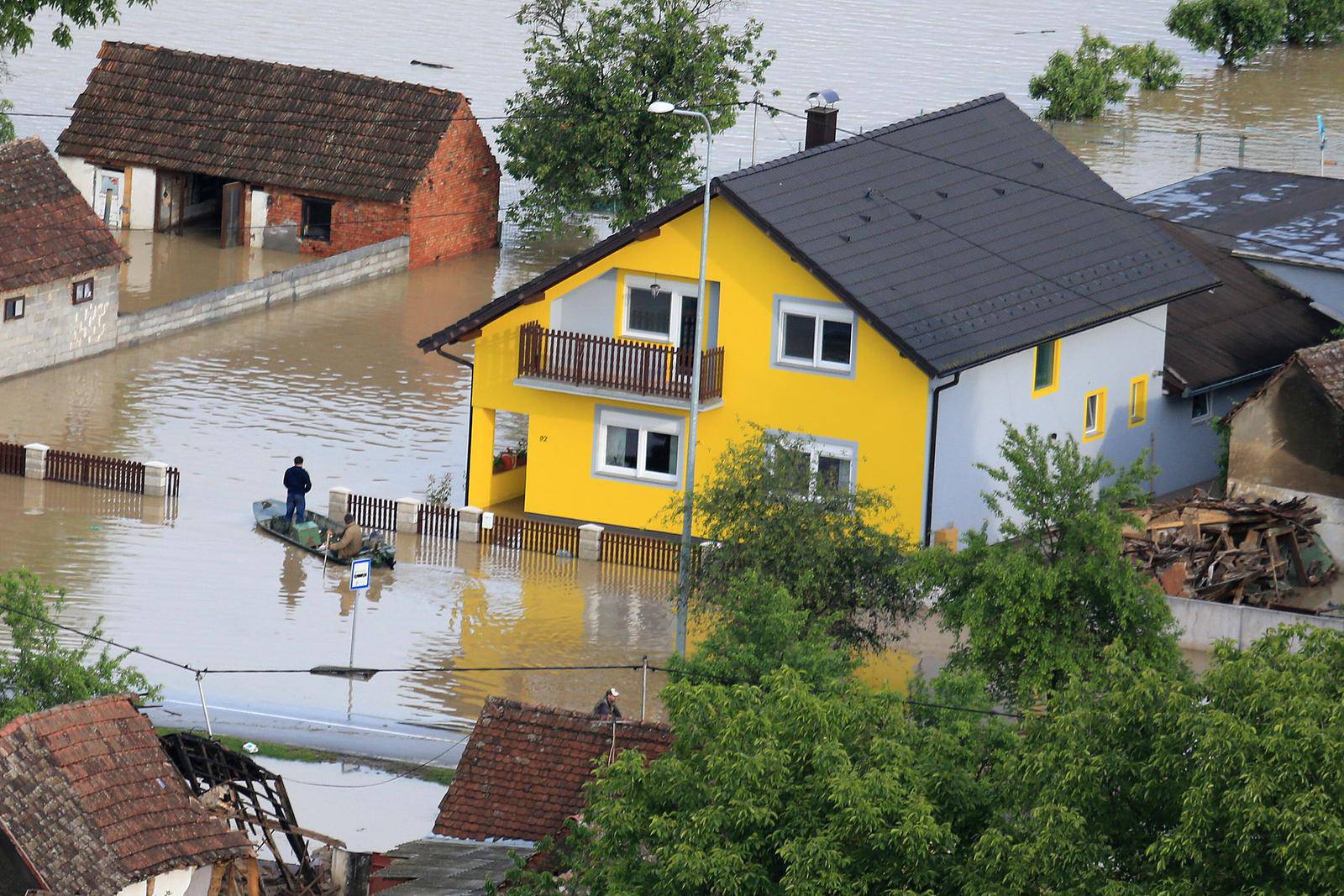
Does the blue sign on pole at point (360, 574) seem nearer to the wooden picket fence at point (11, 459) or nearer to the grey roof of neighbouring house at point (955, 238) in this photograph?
the grey roof of neighbouring house at point (955, 238)

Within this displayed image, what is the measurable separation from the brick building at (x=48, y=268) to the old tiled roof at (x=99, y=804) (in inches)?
987

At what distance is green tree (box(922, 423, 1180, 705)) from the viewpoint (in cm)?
3183

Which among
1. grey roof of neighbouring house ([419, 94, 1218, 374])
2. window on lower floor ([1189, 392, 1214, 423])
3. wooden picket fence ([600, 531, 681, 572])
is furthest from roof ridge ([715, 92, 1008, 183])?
window on lower floor ([1189, 392, 1214, 423])

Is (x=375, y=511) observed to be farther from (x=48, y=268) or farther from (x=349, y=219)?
(x=349, y=219)

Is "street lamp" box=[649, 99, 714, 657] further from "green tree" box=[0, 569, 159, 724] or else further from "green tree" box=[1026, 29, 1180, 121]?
"green tree" box=[1026, 29, 1180, 121]

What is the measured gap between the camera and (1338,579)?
4244 centimetres

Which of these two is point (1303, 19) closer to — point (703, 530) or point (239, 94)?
point (239, 94)

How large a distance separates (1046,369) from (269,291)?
68.8 ft

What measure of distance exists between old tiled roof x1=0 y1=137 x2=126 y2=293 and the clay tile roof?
2454 cm

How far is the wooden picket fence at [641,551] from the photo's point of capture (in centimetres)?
4228

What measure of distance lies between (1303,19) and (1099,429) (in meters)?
55.0

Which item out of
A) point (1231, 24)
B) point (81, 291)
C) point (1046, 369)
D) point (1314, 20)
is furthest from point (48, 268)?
point (1314, 20)

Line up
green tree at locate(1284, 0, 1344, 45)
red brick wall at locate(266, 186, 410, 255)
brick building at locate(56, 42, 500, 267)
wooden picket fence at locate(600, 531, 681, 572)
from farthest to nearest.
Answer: green tree at locate(1284, 0, 1344, 45)
brick building at locate(56, 42, 500, 267)
red brick wall at locate(266, 186, 410, 255)
wooden picket fence at locate(600, 531, 681, 572)

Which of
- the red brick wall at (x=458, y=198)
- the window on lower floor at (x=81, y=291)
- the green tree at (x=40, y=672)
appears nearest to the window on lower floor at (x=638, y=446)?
the window on lower floor at (x=81, y=291)
